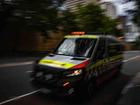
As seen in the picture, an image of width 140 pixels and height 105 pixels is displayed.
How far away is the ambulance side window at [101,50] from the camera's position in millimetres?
10312

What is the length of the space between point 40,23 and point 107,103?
393cm

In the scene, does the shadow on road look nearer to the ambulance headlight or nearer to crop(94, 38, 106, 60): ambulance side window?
the ambulance headlight

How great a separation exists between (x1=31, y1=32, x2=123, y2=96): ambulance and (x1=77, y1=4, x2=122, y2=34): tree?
89.4ft

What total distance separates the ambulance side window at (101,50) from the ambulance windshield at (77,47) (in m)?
0.21

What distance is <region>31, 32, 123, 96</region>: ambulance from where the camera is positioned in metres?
8.88

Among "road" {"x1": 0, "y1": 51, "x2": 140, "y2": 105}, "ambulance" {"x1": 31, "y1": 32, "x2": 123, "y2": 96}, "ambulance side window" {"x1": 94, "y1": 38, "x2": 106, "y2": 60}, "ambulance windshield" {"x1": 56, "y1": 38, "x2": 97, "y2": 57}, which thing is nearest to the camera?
"ambulance" {"x1": 31, "y1": 32, "x2": 123, "y2": 96}

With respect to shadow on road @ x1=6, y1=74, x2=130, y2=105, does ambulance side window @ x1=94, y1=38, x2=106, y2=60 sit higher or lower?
higher

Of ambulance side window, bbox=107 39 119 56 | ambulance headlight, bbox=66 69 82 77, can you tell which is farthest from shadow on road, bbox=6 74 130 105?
ambulance side window, bbox=107 39 119 56

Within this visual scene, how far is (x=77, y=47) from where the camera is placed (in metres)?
10.4

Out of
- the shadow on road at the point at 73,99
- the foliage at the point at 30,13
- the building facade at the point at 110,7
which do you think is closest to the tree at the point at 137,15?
the building facade at the point at 110,7

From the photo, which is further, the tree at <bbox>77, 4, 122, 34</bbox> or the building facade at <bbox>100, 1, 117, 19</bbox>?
the tree at <bbox>77, 4, 122, 34</bbox>

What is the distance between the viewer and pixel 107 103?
937cm

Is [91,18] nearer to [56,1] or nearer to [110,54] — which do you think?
[110,54]

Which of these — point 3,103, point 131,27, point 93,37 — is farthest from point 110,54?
point 3,103
